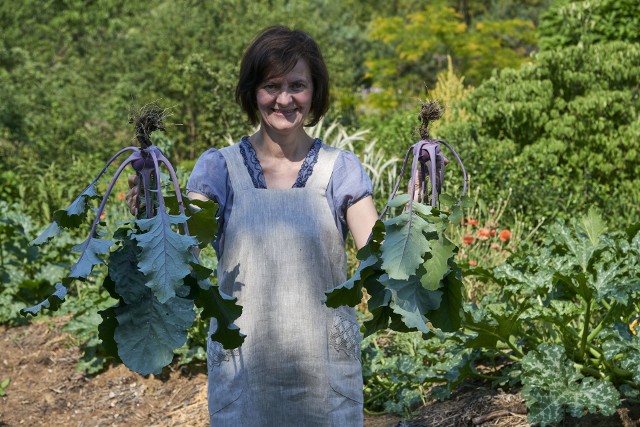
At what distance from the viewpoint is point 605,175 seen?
8.01 metres

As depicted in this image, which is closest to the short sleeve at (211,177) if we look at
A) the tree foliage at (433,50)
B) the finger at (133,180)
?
the finger at (133,180)

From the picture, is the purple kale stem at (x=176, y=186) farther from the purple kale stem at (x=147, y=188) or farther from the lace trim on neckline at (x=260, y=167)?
the lace trim on neckline at (x=260, y=167)

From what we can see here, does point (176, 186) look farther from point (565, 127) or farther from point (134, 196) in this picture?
point (565, 127)

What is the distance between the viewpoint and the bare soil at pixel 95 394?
4109mm

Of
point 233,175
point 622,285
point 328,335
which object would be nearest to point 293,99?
point 233,175

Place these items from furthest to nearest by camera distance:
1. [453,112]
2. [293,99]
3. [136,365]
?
1. [453,112]
2. [293,99]
3. [136,365]

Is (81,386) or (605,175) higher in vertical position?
(605,175)

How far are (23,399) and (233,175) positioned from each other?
9.90 feet

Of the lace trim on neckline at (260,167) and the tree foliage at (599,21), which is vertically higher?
the tree foliage at (599,21)

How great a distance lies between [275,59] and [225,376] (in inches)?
36.7

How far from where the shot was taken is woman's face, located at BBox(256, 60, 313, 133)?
271 centimetres

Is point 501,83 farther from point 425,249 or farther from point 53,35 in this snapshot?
point 53,35

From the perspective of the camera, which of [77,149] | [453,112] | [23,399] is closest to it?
[23,399]

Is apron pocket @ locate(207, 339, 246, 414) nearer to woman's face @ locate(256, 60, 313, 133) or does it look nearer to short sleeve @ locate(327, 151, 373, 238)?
short sleeve @ locate(327, 151, 373, 238)
